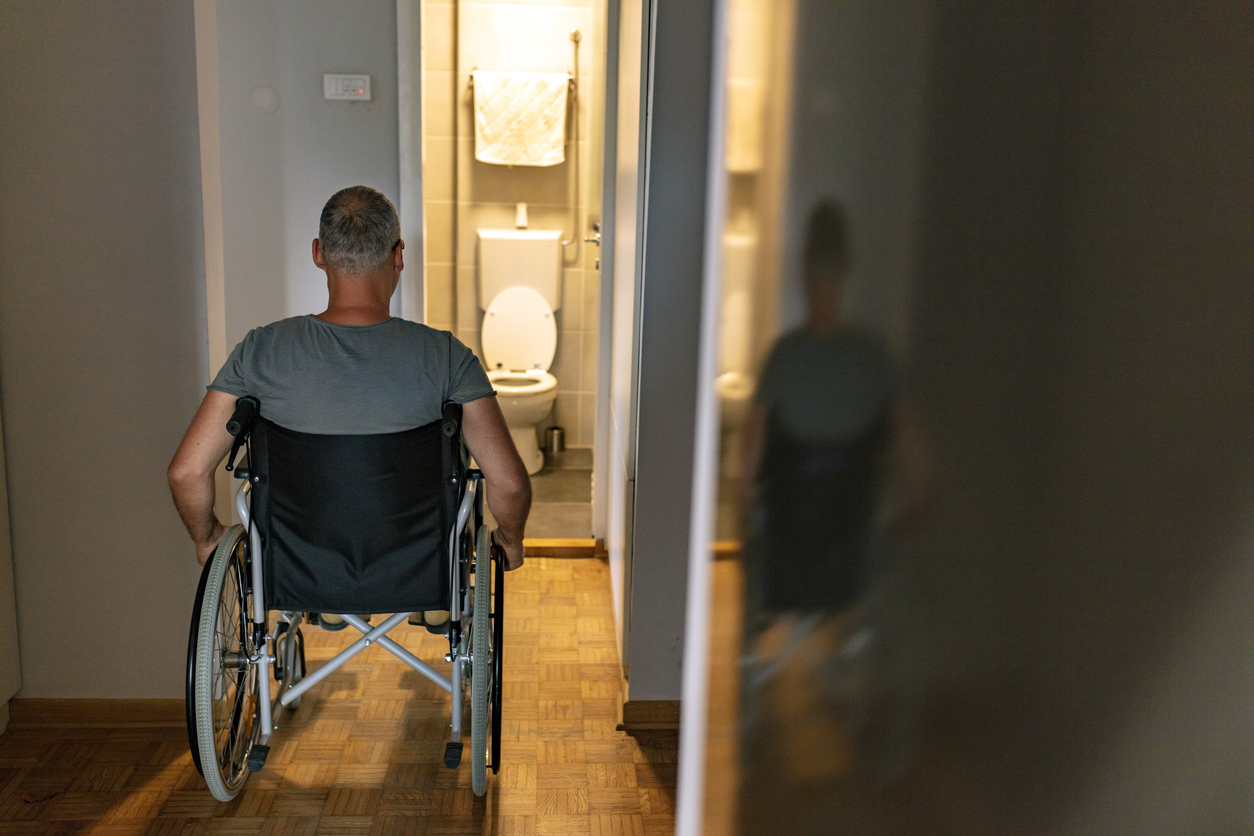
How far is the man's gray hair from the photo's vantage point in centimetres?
182

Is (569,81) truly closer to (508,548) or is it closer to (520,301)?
(520,301)

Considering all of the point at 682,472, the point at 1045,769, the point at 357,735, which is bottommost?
the point at 357,735

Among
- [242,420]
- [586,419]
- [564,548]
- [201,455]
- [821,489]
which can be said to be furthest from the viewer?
[586,419]

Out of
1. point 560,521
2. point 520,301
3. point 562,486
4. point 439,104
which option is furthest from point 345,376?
point 439,104

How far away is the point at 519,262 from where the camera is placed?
4648mm

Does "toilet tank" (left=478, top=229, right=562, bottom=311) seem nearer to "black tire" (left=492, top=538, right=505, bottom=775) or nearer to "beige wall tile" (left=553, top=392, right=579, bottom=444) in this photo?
"beige wall tile" (left=553, top=392, right=579, bottom=444)

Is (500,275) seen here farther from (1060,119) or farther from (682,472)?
(1060,119)

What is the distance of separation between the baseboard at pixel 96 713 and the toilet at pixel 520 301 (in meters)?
2.45

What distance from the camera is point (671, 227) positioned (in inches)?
81.4

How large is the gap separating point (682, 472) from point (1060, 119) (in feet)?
6.79

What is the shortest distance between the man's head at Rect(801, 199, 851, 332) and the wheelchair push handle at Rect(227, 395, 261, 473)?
161cm

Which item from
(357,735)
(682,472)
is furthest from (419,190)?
(357,735)

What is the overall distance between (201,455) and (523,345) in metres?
2.97

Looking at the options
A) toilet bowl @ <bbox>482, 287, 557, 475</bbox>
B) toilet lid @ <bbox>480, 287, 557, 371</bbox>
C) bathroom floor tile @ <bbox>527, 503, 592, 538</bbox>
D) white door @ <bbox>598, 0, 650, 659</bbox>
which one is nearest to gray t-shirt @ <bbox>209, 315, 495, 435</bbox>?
white door @ <bbox>598, 0, 650, 659</bbox>
